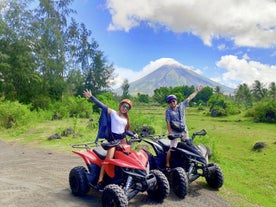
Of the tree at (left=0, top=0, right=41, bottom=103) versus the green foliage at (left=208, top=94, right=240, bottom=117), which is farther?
the green foliage at (left=208, top=94, right=240, bottom=117)

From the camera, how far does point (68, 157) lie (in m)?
10.0

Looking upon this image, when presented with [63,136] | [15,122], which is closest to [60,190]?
[63,136]

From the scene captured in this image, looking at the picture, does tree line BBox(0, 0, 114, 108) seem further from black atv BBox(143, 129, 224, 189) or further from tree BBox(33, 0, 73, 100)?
black atv BBox(143, 129, 224, 189)

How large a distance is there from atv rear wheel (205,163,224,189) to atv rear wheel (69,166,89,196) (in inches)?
99.5

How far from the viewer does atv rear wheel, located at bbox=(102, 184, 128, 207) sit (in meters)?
4.65

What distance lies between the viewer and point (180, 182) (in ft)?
18.9

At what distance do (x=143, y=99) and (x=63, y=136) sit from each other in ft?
282

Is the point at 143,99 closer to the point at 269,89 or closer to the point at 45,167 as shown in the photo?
the point at 269,89

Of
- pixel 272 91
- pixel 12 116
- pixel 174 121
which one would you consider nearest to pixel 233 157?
pixel 12 116

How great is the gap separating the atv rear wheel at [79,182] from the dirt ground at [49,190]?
0.12 m

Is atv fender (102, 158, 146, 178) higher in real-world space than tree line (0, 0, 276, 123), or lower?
lower

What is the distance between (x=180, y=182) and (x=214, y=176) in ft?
3.57

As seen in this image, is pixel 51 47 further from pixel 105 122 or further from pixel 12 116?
pixel 105 122

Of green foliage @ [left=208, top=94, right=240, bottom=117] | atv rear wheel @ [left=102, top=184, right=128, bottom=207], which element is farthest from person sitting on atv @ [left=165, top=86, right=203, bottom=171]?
green foliage @ [left=208, top=94, right=240, bottom=117]
